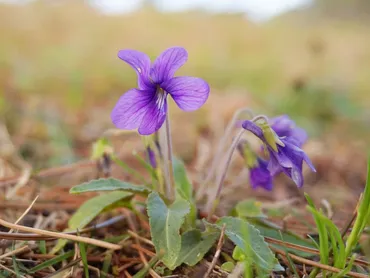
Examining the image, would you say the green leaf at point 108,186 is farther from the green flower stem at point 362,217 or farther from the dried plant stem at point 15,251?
the green flower stem at point 362,217

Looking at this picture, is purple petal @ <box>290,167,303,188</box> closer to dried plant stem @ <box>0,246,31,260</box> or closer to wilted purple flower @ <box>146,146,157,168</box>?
wilted purple flower @ <box>146,146,157,168</box>

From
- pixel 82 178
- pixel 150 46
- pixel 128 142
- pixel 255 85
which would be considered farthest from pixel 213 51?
pixel 82 178

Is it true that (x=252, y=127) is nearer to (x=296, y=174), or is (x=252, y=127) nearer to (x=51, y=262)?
(x=296, y=174)

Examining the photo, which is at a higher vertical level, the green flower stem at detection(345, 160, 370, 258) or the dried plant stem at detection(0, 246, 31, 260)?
the green flower stem at detection(345, 160, 370, 258)

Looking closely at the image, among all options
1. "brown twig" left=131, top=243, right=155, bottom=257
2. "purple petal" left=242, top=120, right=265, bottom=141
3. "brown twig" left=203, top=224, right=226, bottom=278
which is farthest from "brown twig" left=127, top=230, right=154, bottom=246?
"purple petal" left=242, top=120, right=265, bottom=141

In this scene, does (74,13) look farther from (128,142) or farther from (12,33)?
(128,142)

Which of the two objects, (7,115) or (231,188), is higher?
(7,115)
